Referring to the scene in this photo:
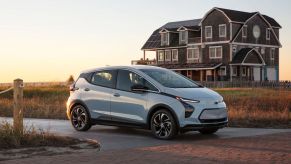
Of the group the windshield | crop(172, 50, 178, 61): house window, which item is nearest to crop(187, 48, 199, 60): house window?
crop(172, 50, 178, 61): house window

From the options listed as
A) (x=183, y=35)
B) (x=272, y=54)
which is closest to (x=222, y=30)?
(x=183, y=35)

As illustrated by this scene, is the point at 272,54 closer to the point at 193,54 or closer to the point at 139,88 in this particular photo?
the point at 193,54

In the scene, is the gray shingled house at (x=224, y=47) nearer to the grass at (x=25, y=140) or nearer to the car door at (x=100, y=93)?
the car door at (x=100, y=93)

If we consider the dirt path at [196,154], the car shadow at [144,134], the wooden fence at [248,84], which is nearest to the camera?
the dirt path at [196,154]

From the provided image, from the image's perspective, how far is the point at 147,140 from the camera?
1337 cm

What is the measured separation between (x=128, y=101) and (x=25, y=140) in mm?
3227

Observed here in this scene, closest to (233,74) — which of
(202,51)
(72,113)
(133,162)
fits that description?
(202,51)

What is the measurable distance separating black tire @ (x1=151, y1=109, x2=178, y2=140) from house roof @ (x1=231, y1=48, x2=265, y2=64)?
5649 centimetres

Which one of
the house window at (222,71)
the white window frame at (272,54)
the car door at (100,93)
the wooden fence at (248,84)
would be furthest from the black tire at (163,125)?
the white window frame at (272,54)

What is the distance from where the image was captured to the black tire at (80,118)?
1562 centimetres

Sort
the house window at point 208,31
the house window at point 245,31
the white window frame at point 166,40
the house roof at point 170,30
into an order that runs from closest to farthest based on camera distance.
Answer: the house window at point 245,31 → the house window at point 208,31 → the house roof at point 170,30 → the white window frame at point 166,40

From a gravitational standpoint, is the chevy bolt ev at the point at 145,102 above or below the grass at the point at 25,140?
above

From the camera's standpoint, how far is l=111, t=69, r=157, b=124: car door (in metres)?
14.1

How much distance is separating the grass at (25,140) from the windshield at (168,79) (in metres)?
2.81
